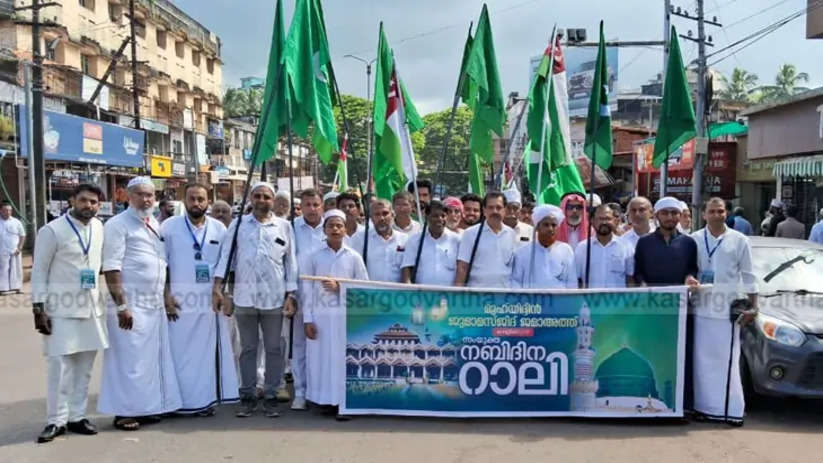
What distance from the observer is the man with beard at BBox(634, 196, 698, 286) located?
5.72 m

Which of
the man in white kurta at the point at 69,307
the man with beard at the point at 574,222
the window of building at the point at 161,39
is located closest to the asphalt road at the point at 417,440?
the man in white kurta at the point at 69,307

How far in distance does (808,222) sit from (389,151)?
54.3 feet

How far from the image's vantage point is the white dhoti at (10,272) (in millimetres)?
13073

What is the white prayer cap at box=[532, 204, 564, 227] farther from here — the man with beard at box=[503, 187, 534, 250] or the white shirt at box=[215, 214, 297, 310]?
the white shirt at box=[215, 214, 297, 310]

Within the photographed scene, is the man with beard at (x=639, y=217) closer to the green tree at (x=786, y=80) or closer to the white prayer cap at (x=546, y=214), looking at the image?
the white prayer cap at (x=546, y=214)

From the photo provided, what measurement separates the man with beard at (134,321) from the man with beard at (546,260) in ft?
9.80

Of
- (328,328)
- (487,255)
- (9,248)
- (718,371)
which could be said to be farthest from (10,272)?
(718,371)

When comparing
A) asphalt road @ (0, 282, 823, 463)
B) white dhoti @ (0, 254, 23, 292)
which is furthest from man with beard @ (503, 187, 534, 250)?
white dhoti @ (0, 254, 23, 292)

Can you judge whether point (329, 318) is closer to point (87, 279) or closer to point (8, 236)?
point (87, 279)

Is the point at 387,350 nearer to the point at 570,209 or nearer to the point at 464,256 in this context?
the point at 464,256

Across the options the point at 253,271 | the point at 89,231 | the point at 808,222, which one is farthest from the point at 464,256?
the point at 808,222

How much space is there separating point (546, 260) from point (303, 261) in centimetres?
211

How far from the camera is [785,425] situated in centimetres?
563

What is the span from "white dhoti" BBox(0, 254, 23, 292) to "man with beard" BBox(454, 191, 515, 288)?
10699 mm
